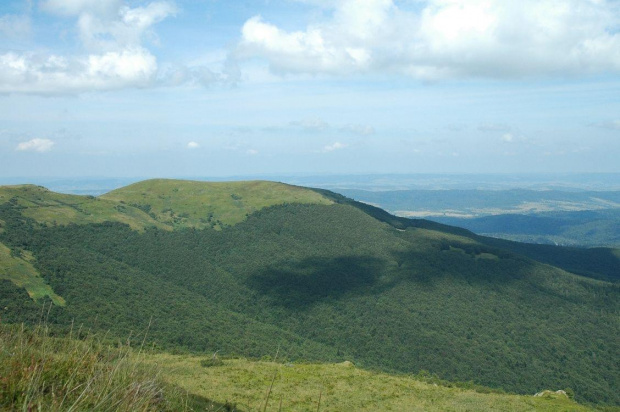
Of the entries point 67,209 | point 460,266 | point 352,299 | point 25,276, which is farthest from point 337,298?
point 67,209

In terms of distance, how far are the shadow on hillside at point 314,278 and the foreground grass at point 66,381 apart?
135967mm

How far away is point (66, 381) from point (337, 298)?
462ft

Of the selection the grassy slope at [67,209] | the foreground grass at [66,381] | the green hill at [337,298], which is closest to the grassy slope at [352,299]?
the green hill at [337,298]

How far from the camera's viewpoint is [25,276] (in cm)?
9556

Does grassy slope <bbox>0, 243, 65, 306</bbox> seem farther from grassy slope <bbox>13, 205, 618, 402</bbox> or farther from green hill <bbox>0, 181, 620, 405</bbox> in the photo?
grassy slope <bbox>13, 205, 618, 402</bbox>

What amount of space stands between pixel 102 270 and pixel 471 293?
115 meters

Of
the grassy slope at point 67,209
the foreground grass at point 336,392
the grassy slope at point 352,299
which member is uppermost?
the grassy slope at point 67,209

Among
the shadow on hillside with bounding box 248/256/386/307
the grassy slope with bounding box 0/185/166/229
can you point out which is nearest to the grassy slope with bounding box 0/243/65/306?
the grassy slope with bounding box 0/185/166/229

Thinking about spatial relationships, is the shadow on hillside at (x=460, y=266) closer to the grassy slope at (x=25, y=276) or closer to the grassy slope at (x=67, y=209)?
the grassy slope at (x=67, y=209)

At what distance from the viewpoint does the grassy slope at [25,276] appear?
297 feet

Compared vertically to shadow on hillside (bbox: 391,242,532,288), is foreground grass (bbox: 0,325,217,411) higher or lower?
higher

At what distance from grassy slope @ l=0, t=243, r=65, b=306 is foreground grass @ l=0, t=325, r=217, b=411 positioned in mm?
90964

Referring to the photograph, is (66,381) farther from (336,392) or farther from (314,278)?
(314,278)

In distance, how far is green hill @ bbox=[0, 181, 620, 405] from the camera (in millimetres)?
101000
